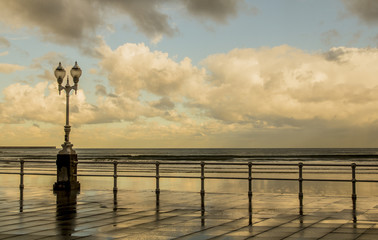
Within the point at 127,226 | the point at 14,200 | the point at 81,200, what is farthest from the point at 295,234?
the point at 14,200

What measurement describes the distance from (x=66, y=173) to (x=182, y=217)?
872 centimetres

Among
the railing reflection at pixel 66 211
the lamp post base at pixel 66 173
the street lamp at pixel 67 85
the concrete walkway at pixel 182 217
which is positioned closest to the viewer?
the concrete walkway at pixel 182 217

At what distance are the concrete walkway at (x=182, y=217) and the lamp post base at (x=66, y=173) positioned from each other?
6.60 feet

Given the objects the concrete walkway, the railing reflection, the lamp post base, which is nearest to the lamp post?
the lamp post base

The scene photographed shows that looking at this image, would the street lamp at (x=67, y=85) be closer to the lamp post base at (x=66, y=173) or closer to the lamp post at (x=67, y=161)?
the lamp post at (x=67, y=161)

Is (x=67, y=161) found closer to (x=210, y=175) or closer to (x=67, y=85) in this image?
(x=67, y=85)

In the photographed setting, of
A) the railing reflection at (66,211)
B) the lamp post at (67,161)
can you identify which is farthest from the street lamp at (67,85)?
the railing reflection at (66,211)

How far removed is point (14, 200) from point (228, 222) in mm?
7609

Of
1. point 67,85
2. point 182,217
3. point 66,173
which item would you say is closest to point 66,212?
point 182,217

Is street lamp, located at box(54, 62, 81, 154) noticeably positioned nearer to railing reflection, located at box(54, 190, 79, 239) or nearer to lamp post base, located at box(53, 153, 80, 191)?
lamp post base, located at box(53, 153, 80, 191)

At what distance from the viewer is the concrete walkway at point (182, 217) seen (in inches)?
338

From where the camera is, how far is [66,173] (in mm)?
18375

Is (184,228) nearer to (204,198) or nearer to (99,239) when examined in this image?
(99,239)

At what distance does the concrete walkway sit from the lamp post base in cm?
201
